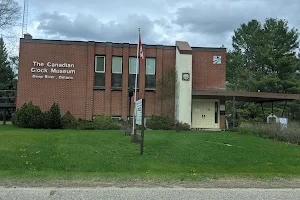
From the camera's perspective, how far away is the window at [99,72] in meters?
26.7

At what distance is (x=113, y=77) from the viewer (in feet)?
88.4

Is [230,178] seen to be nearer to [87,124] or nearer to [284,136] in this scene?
[284,136]

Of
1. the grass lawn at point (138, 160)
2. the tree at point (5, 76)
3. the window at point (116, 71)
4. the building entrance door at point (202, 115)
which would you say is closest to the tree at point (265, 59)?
the building entrance door at point (202, 115)

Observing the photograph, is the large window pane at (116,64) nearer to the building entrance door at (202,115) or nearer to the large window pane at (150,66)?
the large window pane at (150,66)

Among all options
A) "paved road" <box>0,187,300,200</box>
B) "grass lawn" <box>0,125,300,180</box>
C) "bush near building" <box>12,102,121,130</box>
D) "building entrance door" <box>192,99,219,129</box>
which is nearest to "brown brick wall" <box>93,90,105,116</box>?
"bush near building" <box>12,102,121,130</box>

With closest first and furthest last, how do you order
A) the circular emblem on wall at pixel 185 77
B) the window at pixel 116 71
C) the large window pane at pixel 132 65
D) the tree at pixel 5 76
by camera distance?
1. the circular emblem on wall at pixel 185 77
2. the window at pixel 116 71
3. the large window pane at pixel 132 65
4. the tree at pixel 5 76

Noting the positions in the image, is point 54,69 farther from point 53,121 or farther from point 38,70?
point 53,121

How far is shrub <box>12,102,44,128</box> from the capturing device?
23.2 meters

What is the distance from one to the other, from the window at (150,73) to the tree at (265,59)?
19.2 metres

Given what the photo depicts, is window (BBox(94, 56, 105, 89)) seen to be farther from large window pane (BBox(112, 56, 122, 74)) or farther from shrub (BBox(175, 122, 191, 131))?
shrub (BBox(175, 122, 191, 131))

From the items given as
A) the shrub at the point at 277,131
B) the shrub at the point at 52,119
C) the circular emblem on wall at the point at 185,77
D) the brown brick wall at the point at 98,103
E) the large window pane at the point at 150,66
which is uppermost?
the large window pane at the point at 150,66

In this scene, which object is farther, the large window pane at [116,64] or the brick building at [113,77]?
the large window pane at [116,64]

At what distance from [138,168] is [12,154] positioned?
432 cm

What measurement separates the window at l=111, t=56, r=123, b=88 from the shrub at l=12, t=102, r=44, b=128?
6.13 metres
